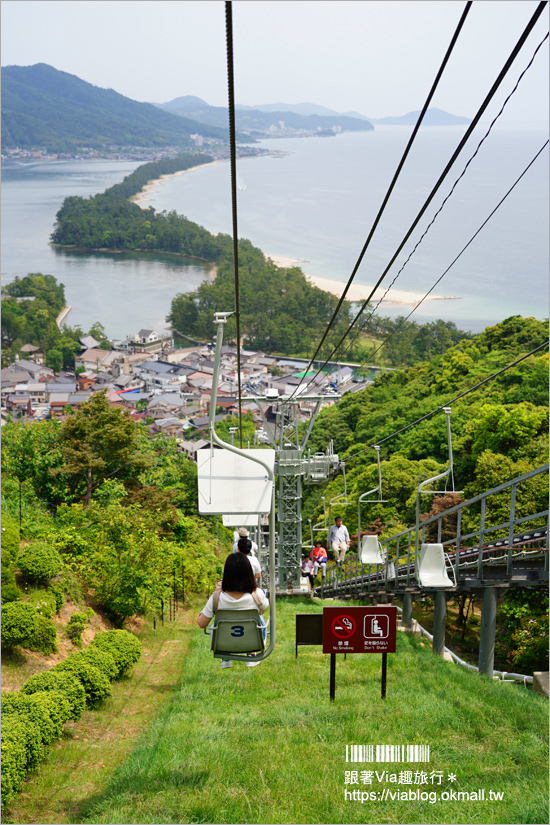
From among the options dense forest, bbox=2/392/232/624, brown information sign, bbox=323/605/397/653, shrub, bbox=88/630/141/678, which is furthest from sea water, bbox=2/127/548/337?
brown information sign, bbox=323/605/397/653

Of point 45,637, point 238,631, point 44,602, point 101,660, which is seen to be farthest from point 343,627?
point 44,602

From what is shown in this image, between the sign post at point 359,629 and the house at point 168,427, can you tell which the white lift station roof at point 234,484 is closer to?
the sign post at point 359,629

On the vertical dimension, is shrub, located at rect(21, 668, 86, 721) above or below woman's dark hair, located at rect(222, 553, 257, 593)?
below

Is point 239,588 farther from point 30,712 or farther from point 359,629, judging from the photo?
point 30,712

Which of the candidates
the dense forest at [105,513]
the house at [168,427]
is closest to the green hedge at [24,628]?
the dense forest at [105,513]

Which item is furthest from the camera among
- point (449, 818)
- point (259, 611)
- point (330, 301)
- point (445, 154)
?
point (445, 154)

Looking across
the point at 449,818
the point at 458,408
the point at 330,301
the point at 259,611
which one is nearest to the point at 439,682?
the point at 449,818

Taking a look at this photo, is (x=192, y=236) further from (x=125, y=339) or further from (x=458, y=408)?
(x=458, y=408)

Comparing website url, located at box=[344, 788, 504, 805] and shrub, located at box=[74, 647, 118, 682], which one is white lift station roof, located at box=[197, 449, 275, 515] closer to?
website url, located at box=[344, 788, 504, 805]
